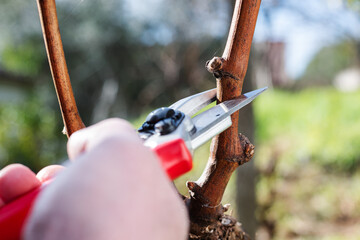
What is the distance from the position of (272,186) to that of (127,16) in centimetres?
275

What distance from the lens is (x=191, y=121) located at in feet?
1.30

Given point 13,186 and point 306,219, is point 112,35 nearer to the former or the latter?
point 306,219

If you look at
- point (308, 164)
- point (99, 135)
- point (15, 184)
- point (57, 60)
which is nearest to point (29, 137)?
point (308, 164)

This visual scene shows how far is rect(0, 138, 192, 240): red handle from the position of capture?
0.30 meters

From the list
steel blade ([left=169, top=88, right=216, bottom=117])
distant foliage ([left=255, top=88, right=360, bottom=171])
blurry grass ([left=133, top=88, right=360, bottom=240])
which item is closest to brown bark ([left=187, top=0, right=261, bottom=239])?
steel blade ([left=169, top=88, right=216, bottom=117])

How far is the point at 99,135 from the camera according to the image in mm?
277

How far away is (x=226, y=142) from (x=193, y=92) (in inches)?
35.8

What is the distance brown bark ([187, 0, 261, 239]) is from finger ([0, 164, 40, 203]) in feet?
0.72

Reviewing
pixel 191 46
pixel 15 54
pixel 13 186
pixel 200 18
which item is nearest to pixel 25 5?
pixel 15 54

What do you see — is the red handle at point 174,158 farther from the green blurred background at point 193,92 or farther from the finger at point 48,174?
the green blurred background at point 193,92

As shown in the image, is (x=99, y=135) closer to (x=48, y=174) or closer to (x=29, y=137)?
(x=48, y=174)

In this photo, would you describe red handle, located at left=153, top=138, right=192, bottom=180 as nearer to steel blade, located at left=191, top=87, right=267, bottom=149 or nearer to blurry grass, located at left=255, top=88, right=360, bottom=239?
steel blade, located at left=191, top=87, right=267, bottom=149

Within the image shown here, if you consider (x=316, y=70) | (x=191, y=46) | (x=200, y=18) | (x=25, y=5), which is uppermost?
(x=25, y=5)

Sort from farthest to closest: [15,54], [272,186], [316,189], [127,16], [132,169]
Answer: [15,54] → [127,16] → [316,189] → [272,186] → [132,169]
